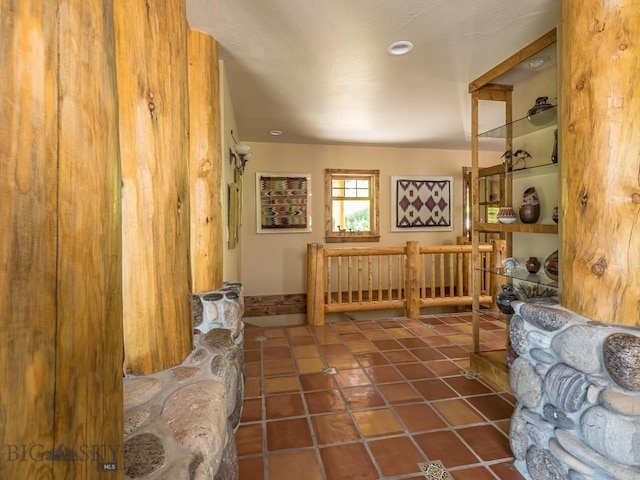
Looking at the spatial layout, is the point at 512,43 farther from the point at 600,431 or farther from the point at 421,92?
the point at 600,431

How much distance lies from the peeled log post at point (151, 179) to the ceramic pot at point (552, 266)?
2.12 metres

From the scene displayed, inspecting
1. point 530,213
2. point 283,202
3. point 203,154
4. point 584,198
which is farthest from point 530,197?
point 283,202

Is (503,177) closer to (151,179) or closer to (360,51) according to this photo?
(360,51)

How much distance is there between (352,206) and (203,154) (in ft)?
11.7

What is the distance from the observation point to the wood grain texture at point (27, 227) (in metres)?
0.49

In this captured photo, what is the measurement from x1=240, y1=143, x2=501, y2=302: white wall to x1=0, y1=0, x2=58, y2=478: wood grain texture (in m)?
4.38

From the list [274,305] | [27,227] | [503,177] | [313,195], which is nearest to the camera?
[27,227]

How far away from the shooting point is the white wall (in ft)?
16.3

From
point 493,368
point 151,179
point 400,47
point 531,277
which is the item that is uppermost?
point 400,47

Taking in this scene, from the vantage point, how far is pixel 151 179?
1.26m

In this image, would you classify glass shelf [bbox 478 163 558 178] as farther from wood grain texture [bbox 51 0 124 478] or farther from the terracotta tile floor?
wood grain texture [bbox 51 0 124 478]

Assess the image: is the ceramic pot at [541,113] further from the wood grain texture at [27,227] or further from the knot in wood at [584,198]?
the wood grain texture at [27,227]

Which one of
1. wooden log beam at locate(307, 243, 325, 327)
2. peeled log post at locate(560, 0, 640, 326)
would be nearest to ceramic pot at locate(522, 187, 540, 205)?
peeled log post at locate(560, 0, 640, 326)

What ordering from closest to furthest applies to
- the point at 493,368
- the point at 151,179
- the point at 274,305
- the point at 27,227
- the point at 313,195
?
the point at 27,227, the point at 151,179, the point at 493,368, the point at 274,305, the point at 313,195
